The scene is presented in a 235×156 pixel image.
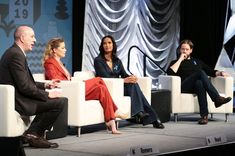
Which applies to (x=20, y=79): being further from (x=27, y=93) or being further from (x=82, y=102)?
(x=82, y=102)

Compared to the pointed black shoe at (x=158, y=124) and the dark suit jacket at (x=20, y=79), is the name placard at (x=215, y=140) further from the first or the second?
the pointed black shoe at (x=158, y=124)

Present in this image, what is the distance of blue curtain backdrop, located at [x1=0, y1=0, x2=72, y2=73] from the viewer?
7.66 metres

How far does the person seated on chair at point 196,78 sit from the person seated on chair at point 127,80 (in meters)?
0.80

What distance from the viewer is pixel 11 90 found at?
475 centimetres

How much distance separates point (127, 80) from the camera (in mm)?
6664

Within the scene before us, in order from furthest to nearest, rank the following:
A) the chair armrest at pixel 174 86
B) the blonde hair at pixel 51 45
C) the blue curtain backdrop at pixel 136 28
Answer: the blue curtain backdrop at pixel 136 28 < the chair armrest at pixel 174 86 < the blonde hair at pixel 51 45

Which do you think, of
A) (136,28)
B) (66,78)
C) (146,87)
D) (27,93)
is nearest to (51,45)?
(66,78)

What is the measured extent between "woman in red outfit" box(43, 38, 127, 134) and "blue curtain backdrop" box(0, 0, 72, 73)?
1.65 metres

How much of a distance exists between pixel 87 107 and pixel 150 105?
1091mm

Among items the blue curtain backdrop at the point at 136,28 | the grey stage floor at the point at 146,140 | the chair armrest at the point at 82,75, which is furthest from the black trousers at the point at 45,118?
the blue curtain backdrop at the point at 136,28

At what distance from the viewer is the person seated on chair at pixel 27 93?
191 inches

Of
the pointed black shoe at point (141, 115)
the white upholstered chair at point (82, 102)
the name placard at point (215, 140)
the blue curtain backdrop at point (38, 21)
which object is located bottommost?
the name placard at point (215, 140)

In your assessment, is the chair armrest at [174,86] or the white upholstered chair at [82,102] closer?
the white upholstered chair at [82,102]

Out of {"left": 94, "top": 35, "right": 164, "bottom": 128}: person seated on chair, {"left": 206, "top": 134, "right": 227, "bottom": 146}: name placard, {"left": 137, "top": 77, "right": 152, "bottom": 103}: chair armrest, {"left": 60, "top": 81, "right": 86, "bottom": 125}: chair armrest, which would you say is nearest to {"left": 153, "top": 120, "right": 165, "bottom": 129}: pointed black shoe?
{"left": 94, "top": 35, "right": 164, "bottom": 128}: person seated on chair
